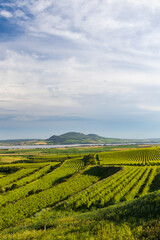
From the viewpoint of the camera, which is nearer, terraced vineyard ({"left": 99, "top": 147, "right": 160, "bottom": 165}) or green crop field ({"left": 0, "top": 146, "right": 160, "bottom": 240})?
green crop field ({"left": 0, "top": 146, "right": 160, "bottom": 240})

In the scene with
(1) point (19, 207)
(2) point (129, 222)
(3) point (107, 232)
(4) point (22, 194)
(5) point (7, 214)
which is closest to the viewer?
(3) point (107, 232)

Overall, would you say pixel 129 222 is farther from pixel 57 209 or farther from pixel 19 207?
pixel 19 207

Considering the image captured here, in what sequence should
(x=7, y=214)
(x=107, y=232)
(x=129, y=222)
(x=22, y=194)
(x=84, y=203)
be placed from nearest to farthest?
(x=107, y=232) → (x=129, y=222) → (x=84, y=203) → (x=7, y=214) → (x=22, y=194)

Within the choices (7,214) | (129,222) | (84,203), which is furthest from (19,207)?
(129,222)

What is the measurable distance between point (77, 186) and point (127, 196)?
74.6 feet

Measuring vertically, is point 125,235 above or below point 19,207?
above

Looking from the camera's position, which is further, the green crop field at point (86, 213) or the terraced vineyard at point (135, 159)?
the terraced vineyard at point (135, 159)

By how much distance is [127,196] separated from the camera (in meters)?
35.7

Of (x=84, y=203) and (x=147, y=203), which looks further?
(x=84, y=203)

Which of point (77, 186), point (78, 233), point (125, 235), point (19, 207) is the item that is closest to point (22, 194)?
point (19, 207)

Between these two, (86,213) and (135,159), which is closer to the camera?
(86,213)

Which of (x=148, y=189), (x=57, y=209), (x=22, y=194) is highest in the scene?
(x=148, y=189)

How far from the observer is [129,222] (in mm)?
16094

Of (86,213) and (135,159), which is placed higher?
A: (86,213)
